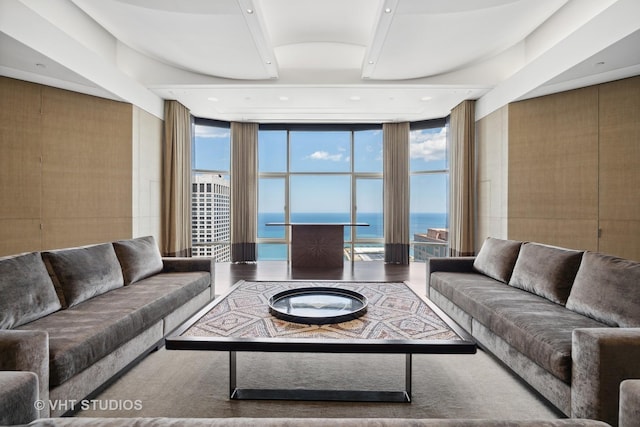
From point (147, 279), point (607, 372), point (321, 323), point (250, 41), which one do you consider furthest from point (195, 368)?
point (250, 41)

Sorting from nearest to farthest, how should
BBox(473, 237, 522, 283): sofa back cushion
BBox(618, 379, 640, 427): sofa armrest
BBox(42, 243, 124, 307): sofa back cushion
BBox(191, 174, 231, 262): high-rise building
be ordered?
1. BBox(618, 379, 640, 427): sofa armrest
2. BBox(42, 243, 124, 307): sofa back cushion
3. BBox(473, 237, 522, 283): sofa back cushion
4. BBox(191, 174, 231, 262): high-rise building

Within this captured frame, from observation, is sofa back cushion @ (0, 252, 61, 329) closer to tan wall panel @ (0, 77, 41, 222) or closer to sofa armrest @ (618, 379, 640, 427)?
tan wall panel @ (0, 77, 41, 222)

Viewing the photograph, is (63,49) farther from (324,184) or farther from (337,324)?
(324,184)

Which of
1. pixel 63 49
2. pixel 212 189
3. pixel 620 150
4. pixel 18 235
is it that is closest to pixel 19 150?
pixel 18 235

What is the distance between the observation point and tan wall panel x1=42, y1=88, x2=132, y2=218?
4.16 metres

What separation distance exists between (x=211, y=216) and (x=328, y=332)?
5623 millimetres

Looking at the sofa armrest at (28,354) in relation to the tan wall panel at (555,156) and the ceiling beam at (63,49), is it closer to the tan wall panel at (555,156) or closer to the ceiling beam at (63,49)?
the ceiling beam at (63,49)

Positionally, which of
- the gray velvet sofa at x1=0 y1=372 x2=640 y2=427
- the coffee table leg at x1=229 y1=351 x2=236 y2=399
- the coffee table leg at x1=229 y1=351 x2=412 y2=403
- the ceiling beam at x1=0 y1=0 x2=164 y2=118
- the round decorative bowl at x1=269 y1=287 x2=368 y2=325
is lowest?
the coffee table leg at x1=229 y1=351 x2=412 y2=403

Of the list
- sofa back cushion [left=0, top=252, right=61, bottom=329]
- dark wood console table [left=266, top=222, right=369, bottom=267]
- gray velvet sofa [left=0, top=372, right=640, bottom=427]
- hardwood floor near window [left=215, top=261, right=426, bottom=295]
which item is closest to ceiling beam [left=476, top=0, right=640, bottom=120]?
hardwood floor near window [left=215, top=261, right=426, bottom=295]

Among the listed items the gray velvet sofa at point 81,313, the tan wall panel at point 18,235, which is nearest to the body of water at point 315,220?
the tan wall panel at point 18,235

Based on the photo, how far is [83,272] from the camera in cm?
254

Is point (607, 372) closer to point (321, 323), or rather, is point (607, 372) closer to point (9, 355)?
point (321, 323)

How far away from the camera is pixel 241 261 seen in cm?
713

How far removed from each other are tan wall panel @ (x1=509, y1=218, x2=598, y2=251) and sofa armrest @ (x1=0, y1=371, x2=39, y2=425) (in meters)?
5.36
